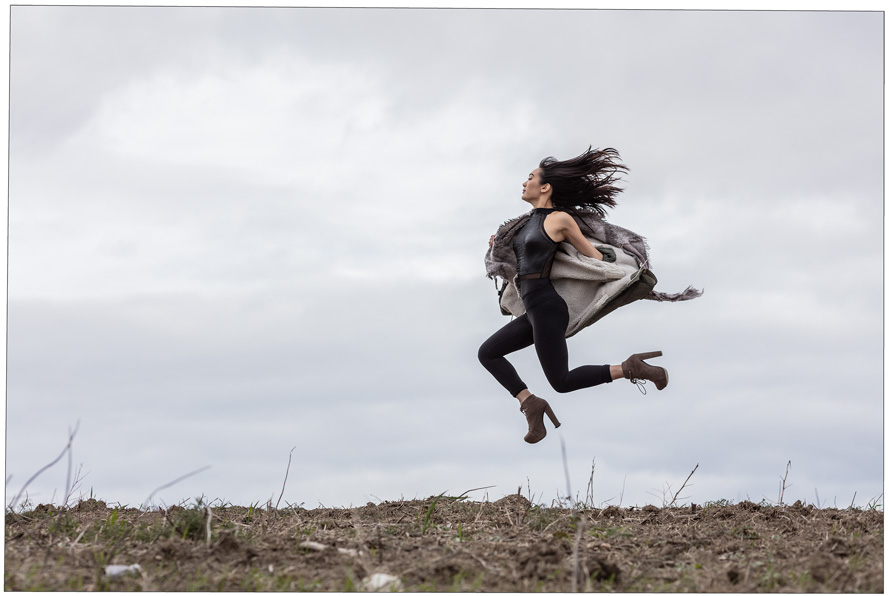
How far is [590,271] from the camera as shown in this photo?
8.00 m

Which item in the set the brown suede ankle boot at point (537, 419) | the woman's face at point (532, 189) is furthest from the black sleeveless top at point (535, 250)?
the brown suede ankle boot at point (537, 419)

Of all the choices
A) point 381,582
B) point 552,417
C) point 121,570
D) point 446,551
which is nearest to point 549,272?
point 552,417

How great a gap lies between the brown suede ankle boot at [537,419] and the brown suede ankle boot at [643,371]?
76 cm

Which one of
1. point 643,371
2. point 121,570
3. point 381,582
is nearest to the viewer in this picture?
point 381,582

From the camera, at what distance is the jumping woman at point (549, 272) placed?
794 cm

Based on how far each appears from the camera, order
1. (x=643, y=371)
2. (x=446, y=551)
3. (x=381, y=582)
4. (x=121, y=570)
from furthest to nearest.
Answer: (x=643, y=371) → (x=446, y=551) → (x=121, y=570) → (x=381, y=582)

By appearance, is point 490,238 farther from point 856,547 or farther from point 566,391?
point 856,547

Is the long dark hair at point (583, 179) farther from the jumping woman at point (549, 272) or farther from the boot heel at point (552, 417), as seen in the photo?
the boot heel at point (552, 417)

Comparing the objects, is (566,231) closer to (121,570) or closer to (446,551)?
(446,551)

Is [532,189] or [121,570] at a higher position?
[532,189]

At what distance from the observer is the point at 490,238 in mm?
8492

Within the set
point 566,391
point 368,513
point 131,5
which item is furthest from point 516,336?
point 131,5

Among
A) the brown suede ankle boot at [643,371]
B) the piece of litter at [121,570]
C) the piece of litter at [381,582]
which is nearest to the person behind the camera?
the piece of litter at [381,582]

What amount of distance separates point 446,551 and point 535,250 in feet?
10.3
